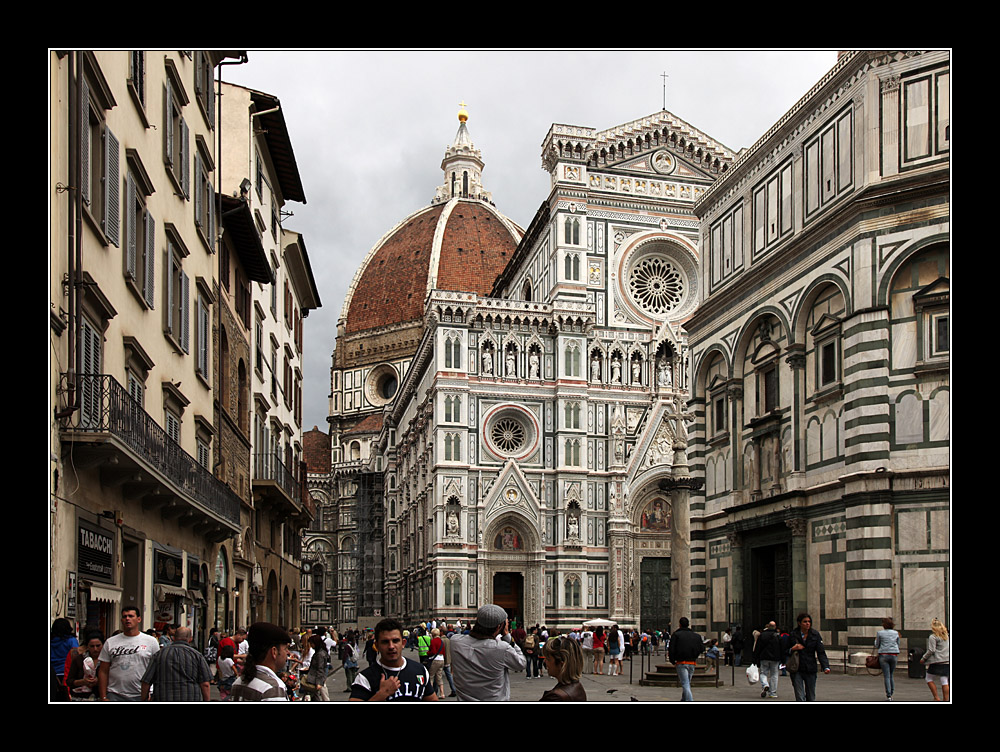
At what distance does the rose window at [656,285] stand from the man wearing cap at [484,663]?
6116 centimetres

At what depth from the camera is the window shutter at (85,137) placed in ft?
51.9

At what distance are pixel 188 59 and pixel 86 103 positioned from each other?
10513 millimetres

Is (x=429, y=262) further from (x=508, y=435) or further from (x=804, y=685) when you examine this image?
(x=804, y=685)

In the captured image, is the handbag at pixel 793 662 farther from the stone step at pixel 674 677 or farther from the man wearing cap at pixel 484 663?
the man wearing cap at pixel 484 663

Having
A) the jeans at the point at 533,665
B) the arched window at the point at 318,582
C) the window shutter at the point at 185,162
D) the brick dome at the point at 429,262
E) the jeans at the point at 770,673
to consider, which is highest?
the brick dome at the point at 429,262

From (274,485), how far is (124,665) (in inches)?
1033

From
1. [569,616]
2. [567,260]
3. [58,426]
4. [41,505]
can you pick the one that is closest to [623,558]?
[569,616]

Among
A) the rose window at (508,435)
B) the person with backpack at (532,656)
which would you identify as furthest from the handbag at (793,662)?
the rose window at (508,435)

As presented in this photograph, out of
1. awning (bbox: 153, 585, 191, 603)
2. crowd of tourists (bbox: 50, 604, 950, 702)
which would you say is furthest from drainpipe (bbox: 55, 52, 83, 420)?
awning (bbox: 153, 585, 191, 603)

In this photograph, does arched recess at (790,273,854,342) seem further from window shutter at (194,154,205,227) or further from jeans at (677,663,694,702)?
window shutter at (194,154,205,227)

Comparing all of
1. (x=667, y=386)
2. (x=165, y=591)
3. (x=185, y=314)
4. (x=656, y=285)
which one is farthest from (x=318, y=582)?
(x=165, y=591)

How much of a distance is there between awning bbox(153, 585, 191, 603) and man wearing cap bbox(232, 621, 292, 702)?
14.9 meters

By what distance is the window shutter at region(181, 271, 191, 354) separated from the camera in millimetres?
24422

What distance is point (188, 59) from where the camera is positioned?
26.1m
